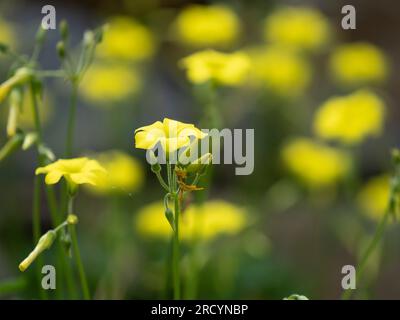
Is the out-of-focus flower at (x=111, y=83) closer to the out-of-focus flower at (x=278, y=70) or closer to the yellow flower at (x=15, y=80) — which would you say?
the out-of-focus flower at (x=278, y=70)

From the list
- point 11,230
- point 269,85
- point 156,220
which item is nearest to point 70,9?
point 269,85

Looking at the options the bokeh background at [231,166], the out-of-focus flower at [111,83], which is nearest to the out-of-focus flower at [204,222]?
the bokeh background at [231,166]

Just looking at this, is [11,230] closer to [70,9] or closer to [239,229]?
[239,229]

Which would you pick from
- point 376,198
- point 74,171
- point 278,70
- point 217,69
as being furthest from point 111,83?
point 74,171

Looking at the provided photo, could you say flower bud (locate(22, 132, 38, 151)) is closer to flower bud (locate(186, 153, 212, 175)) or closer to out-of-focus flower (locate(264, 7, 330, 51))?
flower bud (locate(186, 153, 212, 175))
